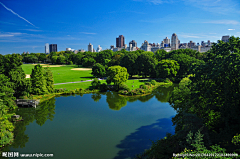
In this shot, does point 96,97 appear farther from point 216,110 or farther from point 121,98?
point 216,110

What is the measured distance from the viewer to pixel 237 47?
46.5 feet

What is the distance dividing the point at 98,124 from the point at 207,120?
12.7m

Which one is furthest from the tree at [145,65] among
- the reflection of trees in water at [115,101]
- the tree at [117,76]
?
the reflection of trees in water at [115,101]

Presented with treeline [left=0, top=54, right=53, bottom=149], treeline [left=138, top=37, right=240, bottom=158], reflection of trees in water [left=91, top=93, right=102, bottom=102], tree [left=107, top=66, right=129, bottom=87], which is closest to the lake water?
reflection of trees in water [left=91, top=93, right=102, bottom=102]

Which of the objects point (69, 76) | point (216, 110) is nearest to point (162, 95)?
point (216, 110)

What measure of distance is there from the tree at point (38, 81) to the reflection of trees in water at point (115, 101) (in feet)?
41.7

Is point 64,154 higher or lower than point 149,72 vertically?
lower

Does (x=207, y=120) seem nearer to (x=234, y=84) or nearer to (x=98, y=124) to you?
(x=234, y=84)

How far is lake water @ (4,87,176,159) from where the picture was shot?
16.3 m

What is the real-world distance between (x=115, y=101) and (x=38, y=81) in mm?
14771

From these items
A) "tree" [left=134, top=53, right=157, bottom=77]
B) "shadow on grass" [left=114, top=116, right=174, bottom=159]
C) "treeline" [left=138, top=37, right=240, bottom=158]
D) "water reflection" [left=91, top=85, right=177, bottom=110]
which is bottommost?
"shadow on grass" [left=114, top=116, right=174, bottom=159]

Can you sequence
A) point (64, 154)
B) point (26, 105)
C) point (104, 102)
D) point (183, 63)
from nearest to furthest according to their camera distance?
point (64, 154)
point (26, 105)
point (104, 102)
point (183, 63)

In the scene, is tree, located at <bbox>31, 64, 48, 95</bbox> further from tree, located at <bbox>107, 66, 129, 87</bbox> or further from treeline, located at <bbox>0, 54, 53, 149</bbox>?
tree, located at <bbox>107, 66, 129, 87</bbox>

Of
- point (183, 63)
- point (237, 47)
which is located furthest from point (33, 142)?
point (183, 63)
